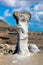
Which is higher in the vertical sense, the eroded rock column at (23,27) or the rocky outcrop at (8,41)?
the eroded rock column at (23,27)

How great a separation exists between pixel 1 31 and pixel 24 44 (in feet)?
80.8

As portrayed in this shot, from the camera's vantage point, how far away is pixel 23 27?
18.6m

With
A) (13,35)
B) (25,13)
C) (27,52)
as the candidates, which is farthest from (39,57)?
(13,35)

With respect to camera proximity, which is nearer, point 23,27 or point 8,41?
point 23,27

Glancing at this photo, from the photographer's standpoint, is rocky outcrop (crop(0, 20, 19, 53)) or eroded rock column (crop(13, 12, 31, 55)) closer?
eroded rock column (crop(13, 12, 31, 55))

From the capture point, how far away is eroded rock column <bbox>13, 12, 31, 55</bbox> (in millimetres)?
18531

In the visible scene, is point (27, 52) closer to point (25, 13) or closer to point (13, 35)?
point (25, 13)

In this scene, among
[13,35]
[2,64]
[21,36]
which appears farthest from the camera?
[13,35]

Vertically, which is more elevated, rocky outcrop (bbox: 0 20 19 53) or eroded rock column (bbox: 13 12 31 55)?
eroded rock column (bbox: 13 12 31 55)

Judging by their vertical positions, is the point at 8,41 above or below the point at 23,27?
below

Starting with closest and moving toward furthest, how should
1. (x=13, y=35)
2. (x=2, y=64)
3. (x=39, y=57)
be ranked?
(x=2, y=64) → (x=39, y=57) → (x=13, y=35)

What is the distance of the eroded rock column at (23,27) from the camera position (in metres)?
18.5

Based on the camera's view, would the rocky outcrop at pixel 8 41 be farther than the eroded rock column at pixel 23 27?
Yes

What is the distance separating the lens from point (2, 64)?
14367 millimetres
